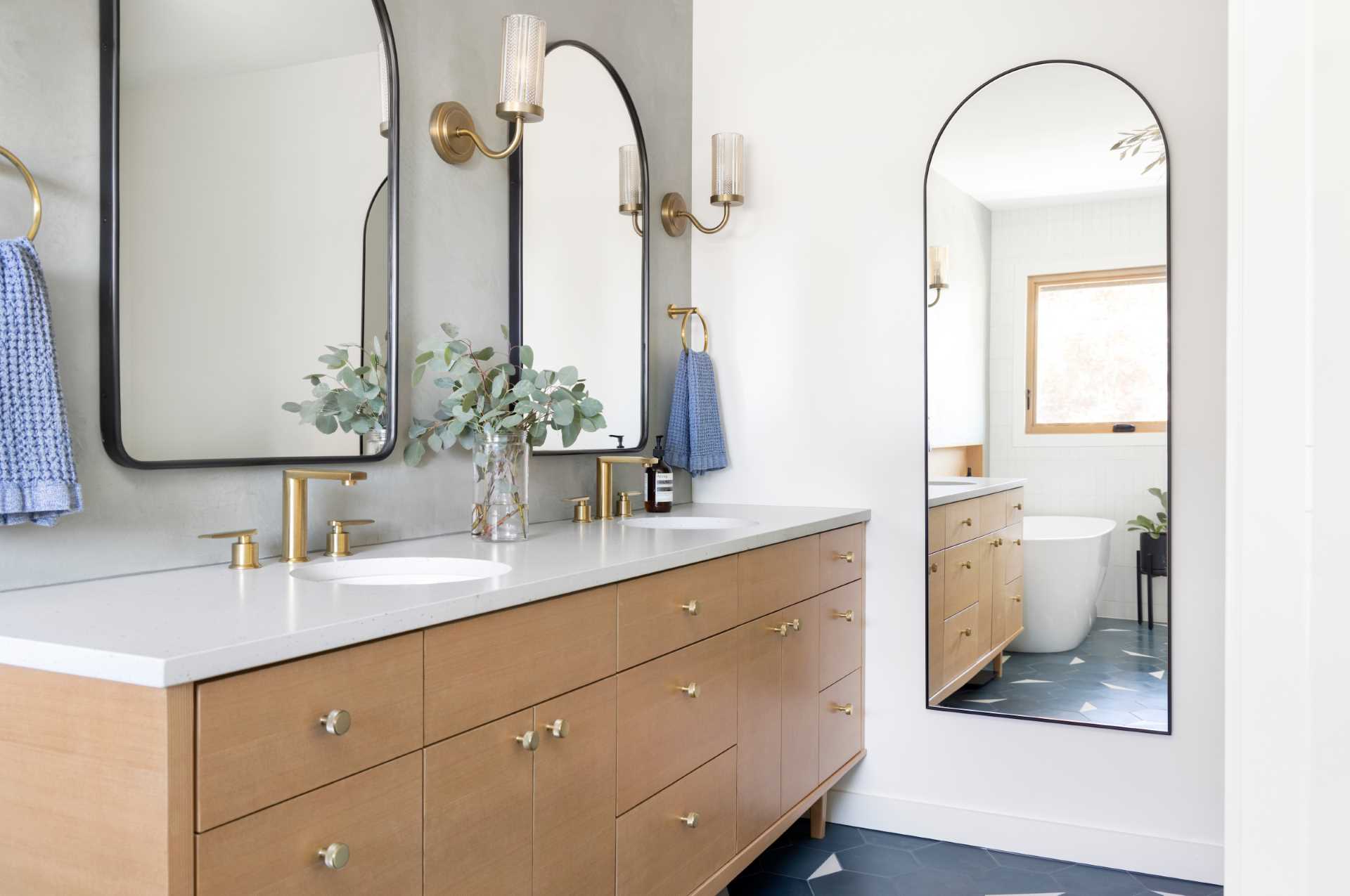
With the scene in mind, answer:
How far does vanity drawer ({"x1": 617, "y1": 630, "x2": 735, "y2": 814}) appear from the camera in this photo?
5.24 feet

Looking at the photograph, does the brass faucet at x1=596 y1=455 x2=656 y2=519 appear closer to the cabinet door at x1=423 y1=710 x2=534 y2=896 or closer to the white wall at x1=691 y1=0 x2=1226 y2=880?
the white wall at x1=691 y1=0 x2=1226 y2=880

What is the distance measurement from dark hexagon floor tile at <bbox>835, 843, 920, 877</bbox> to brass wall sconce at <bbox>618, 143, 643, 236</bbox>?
1.71 m

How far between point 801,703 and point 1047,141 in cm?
155

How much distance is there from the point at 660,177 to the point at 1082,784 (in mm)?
1977

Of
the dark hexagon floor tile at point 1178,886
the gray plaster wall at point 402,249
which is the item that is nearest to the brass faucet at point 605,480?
the gray plaster wall at point 402,249

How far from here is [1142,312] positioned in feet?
7.89

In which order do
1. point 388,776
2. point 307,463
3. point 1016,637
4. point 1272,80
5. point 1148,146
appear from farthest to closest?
point 1016,637 → point 1148,146 → point 307,463 → point 388,776 → point 1272,80

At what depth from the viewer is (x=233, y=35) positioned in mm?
1558

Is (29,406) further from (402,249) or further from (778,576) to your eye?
(778,576)

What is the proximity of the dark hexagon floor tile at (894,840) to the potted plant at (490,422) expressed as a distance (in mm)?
1389

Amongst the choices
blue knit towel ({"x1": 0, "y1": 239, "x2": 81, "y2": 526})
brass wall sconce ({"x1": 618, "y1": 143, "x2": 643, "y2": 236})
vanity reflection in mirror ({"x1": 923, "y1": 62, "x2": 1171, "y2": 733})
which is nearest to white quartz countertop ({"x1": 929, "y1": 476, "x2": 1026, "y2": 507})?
vanity reflection in mirror ({"x1": 923, "y1": 62, "x2": 1171, "y2": 733})

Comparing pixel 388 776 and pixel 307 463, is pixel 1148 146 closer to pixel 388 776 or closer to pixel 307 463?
pixel 307 463

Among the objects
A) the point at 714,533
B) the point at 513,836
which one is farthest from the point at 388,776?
the point at 714,533

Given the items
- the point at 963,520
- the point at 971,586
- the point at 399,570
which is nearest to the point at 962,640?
the point at 971,586
